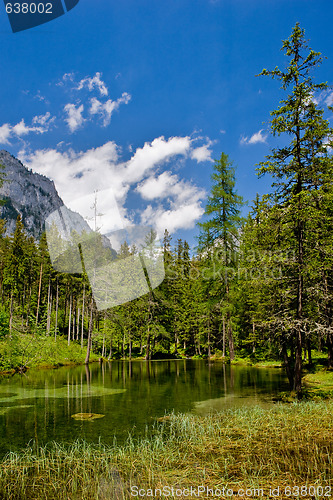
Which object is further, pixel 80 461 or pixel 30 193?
pixel 30 193

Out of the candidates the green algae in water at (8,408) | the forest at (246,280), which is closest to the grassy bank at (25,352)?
the forest at (246,280)

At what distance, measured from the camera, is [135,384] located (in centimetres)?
1900

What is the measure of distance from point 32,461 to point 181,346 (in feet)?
159

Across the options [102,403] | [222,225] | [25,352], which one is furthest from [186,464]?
[222,225]

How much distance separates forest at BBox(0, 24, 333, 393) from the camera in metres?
14.0

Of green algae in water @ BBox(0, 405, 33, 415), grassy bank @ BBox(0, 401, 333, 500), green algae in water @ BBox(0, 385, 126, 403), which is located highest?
grassy bank @ BBox(0, 401, 333, 500)

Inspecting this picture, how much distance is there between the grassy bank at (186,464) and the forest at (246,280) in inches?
258

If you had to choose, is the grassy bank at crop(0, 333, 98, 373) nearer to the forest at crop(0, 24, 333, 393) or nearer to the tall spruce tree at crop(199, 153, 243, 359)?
the forest at crop(0, 24, 333, 393)

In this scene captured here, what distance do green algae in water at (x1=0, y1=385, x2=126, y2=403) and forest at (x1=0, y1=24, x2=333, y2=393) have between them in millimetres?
6383

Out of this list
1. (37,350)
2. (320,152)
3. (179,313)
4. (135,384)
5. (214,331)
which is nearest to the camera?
(320,152)

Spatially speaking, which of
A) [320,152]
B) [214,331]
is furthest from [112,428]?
[214,331]

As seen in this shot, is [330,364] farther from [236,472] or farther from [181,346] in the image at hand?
[181,346]

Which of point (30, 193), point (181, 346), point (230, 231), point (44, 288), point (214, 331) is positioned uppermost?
point (30, 193)

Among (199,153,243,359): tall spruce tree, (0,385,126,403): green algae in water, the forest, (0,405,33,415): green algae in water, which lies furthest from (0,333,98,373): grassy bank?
(199,153,243,359): tall spruce tree
